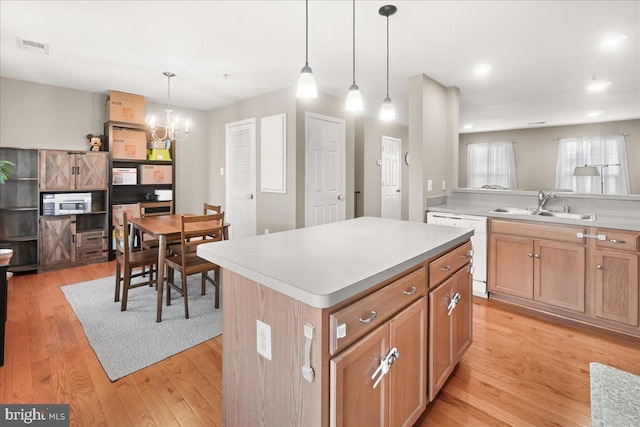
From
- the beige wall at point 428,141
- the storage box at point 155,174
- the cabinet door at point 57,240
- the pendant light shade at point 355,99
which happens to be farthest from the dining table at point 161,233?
the beige wall at point 428,141

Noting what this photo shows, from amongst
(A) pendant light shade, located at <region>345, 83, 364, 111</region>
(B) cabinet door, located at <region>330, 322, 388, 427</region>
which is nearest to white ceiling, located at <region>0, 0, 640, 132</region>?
(A) pendant light shade, located at <region>345, 83, 364, 111</region>

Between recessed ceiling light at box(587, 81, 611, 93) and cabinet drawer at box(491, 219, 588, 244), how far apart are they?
8.58ft

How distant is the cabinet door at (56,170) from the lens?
4.02 meters

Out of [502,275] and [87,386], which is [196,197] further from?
[502,275]

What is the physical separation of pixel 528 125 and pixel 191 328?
8.32 metres

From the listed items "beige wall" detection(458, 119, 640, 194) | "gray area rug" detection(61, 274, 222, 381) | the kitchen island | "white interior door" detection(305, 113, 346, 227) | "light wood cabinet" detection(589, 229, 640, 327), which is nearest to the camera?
the kitchen island

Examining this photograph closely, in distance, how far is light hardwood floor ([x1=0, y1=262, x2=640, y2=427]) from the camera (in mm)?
1706

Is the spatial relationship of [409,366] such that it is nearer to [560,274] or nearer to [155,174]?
[560,274]

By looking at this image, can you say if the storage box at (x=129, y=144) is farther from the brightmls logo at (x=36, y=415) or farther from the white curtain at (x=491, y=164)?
the white curtain at (x=491, y=164)

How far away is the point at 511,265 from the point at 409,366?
7.26ft

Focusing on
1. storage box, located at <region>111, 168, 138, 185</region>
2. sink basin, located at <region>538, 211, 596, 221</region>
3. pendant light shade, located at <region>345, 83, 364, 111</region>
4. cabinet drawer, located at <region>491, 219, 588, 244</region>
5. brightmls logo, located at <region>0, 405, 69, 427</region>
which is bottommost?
brightmls logo, located at <region>0, 405, 69, 427</region>

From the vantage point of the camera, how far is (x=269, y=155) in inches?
180

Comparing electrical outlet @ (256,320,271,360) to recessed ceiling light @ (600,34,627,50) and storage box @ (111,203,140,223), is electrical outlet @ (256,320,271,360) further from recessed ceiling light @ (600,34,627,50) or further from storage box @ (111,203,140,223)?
storage box @ (111,203,140,223)

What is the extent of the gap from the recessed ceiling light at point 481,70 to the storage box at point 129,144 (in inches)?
179
